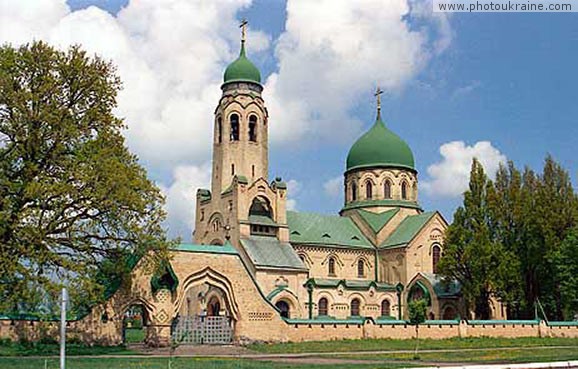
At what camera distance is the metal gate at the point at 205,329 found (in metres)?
34.3

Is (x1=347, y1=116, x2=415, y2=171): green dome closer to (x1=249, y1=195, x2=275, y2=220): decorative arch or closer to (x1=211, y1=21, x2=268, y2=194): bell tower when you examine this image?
(x1=211, y1=21, x2=268, y2=194): bell tower

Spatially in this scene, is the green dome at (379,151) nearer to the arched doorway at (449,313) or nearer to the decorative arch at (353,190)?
the decorative arch at (353,190)

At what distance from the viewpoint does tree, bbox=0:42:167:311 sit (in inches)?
974

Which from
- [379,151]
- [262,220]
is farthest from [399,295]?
[379,151]

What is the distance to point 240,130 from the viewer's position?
1922 inches

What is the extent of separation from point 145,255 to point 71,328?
14.7 ft

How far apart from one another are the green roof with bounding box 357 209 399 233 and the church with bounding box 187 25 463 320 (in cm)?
8

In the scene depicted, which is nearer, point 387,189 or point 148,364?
point 148,364

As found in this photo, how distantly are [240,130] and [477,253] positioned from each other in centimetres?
1780

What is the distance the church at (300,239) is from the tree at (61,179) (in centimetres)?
1679

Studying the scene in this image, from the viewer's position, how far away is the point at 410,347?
3288 cm

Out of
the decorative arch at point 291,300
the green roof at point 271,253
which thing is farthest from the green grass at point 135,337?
the decorative arch at point 291,300

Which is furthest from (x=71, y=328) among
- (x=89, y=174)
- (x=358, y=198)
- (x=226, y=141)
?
(x=358, y=198)

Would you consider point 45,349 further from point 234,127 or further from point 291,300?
point 234,127
